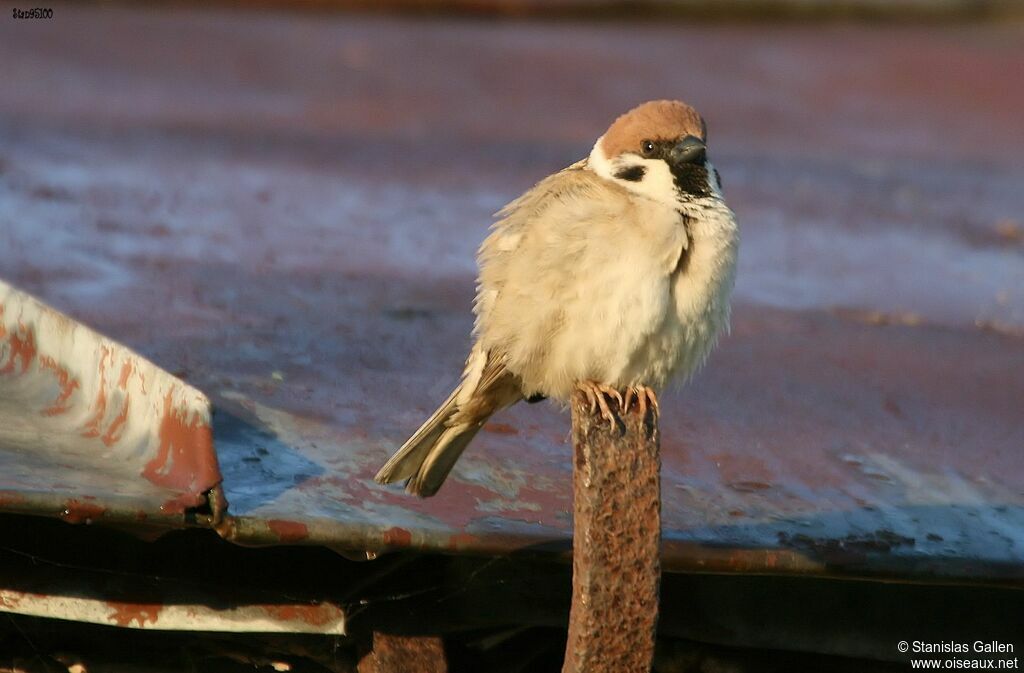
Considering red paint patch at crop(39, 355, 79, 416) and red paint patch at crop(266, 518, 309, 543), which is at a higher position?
red paint patch at crop(39, 355, 79, 416)

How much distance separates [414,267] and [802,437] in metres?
1.74

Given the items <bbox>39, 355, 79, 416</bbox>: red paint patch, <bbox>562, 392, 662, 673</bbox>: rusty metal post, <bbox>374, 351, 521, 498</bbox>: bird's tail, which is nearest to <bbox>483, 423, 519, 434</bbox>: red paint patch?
<bbox>374, 351, 521, 498</bbox>: bird's tail

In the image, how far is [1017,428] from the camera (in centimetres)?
374

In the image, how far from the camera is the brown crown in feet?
10.5

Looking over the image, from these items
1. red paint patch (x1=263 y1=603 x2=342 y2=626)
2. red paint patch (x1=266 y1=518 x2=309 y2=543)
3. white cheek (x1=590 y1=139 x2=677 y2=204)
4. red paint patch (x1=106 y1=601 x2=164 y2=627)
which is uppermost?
white cheek (x1=590 y1=139 x2=677 y2=204)

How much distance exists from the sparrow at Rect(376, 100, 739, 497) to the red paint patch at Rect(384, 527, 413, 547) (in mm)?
294

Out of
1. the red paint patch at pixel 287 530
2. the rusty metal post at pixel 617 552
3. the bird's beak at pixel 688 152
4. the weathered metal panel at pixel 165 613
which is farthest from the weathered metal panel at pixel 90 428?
the bird's beak at pixel 688 152

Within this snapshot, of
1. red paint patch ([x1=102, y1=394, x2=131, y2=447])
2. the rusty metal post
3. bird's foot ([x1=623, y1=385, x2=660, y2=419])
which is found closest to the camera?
the rusty metal post

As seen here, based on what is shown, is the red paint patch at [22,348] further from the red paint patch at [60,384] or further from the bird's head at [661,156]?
the bird's head at [661,156]

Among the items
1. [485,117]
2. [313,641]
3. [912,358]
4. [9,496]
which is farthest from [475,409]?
[485,117]

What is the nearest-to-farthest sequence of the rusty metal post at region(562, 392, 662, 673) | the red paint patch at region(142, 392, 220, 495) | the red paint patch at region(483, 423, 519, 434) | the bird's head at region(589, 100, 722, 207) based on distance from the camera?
the rusty metal post at region(562, 392, 662, 673)
the red paint patch at region(142, 392, 220, 495)
the bird's head at region(589, 100, 722, 207)
the red paint patch at region(483, 423, 519, 434)

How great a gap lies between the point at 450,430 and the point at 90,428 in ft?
2.37

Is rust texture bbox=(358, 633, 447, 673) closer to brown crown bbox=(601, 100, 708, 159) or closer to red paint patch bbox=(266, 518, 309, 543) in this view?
Result: red paint patch bbox=(266, 518, 309, 543)

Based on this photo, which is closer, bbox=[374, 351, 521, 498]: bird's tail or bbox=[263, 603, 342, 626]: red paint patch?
bbox=[263, 603, 342, 626]: red paint patch
